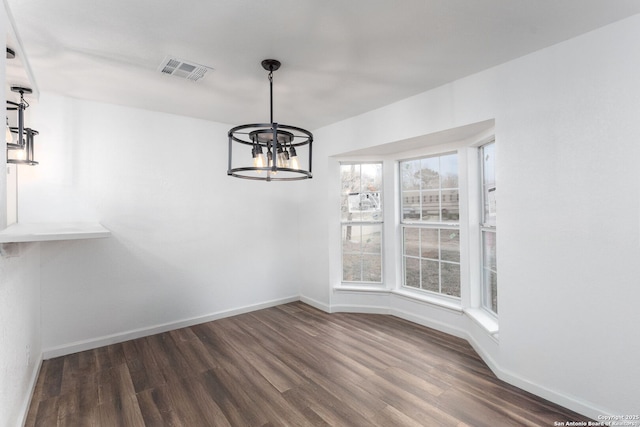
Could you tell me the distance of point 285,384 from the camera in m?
2.57

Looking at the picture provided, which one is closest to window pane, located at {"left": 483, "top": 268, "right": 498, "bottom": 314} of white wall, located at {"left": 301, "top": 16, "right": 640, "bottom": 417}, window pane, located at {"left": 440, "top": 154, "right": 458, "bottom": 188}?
white wall, located at {"left": 301, "top": 16, "right": 640, "bottom": 417}

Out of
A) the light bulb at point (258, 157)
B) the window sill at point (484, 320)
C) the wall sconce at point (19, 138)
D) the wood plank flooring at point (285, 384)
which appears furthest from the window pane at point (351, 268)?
the wall sconce at point (19, 138)

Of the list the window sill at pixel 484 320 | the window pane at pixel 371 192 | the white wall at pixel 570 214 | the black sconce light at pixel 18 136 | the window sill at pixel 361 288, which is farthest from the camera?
the window pane at pixel 371 192

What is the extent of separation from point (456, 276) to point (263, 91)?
301 cm

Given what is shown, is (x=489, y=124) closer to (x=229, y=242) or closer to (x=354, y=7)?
(x=354, y=7)

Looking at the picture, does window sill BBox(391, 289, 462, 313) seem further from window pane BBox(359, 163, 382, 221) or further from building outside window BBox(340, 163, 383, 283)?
window pane BBox(359, 163, 382, 221)

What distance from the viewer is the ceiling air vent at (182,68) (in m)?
2.48

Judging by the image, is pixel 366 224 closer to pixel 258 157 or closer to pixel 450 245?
pixel 450 245

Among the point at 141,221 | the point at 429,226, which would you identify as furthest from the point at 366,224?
the point at 141,221

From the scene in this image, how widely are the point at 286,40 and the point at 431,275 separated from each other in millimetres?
3119

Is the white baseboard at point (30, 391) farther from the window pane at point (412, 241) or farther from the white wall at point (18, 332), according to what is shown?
→ the window pane at point (412, 241)

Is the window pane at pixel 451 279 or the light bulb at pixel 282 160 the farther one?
the window pane at pixel 451 279

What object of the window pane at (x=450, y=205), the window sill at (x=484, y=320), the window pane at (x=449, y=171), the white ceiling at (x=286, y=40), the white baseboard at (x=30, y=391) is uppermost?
the white ceiling at (x=286, y=40)

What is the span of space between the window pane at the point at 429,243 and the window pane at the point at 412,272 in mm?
171
